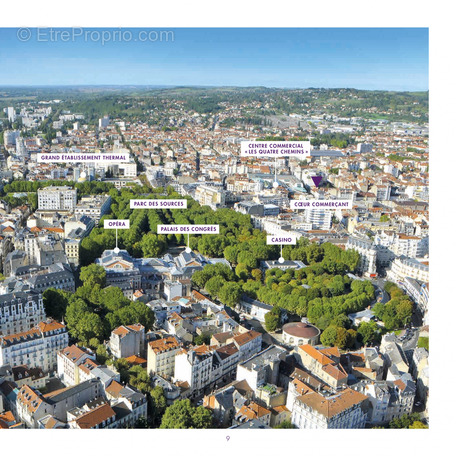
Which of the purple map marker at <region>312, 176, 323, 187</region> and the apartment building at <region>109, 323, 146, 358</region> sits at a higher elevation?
the purple map marker at <region>312, 176, 323, 187</region>

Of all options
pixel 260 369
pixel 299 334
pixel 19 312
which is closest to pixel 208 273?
pixel 299 334

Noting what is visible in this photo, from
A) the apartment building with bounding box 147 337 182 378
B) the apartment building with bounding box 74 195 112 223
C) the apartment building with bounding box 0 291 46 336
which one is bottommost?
the apartment building with bounding box 147 337 182 378

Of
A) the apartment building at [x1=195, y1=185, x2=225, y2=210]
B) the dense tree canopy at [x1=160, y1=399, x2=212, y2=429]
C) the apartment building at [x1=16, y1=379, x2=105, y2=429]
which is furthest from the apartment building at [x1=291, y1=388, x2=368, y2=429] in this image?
the apartment building at [x1=195, y1=185, x2=225, y2=210]

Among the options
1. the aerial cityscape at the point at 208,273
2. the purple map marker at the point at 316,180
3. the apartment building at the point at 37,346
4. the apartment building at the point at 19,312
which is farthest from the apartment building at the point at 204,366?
the purple map marker at the point at 316,180

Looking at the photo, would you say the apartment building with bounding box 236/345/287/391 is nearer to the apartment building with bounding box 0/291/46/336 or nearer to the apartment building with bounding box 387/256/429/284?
the apartment building with bounding box 0/291/46/336

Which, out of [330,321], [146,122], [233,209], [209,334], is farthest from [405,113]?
[209,334]

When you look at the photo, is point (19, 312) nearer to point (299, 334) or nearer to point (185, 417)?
point (185, 417)
